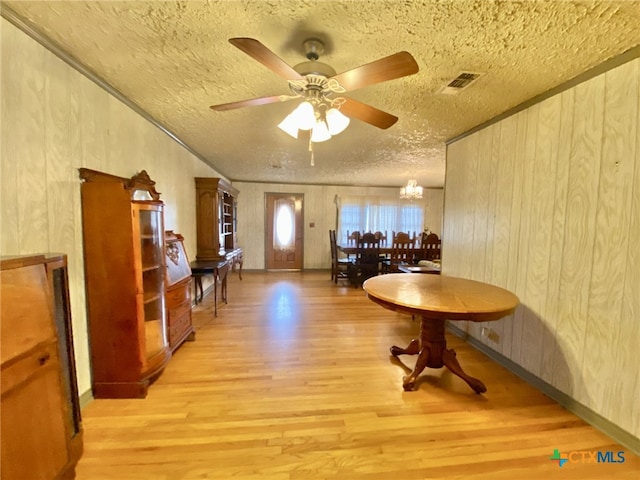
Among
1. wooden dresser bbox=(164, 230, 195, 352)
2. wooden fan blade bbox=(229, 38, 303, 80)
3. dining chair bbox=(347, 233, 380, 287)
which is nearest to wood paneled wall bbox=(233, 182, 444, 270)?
dining chair bbox=(347, 233, 380, 287)

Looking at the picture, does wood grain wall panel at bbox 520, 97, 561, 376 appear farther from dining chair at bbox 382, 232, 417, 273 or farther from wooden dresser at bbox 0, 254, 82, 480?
wooden dresser at bbox 0, 254, 82, 480

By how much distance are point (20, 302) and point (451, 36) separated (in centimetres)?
235

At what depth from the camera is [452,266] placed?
3162 millimetres

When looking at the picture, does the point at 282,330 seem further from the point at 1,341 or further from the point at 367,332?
the point at 1,341

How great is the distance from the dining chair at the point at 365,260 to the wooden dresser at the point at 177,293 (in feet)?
10.3

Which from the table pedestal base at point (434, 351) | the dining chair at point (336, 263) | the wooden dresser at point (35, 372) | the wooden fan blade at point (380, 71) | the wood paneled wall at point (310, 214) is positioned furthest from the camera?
the wood paneled wall at point (310, 214)

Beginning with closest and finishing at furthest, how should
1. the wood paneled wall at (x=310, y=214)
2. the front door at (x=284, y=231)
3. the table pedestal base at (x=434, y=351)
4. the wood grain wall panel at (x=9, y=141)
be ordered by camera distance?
the wood grain wall panel at (x=9, y=141), the table pedestal base at (x=434, y=351), the wood paneled wall at (x=310, y=214), the front door at (x=284, y=231)

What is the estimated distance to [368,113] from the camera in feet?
5.53

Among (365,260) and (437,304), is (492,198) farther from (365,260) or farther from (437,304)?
(365,260)

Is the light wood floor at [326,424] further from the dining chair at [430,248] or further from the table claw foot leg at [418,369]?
the dining chair at [430,248]

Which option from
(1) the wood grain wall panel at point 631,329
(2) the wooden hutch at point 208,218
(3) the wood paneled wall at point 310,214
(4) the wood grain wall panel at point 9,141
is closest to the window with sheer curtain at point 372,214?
(3) the wood paneled wall at point 310,214

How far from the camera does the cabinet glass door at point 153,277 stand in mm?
2045

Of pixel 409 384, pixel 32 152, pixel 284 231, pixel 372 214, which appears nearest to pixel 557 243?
pixel 409 384

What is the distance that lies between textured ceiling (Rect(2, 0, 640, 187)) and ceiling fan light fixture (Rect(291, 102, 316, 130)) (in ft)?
1.17
